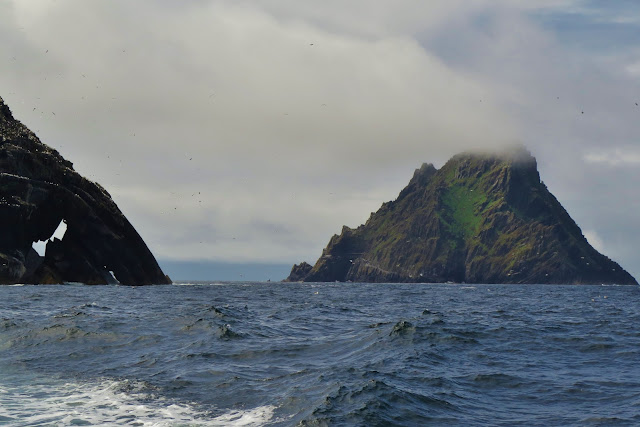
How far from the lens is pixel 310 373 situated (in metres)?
21.1

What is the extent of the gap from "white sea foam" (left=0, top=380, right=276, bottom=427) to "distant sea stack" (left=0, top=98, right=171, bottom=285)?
226ft

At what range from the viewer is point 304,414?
15773 mm

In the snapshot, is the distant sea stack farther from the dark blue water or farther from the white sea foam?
the white sea foam

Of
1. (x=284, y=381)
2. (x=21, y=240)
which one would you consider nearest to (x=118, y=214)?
(x=21, y=240)

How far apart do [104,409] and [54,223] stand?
84189 mm

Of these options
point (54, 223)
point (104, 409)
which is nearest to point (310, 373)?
point (104, 409)

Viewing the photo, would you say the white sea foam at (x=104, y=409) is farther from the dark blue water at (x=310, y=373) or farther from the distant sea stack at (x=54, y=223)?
the distant sea stack at (x=54, y=223)

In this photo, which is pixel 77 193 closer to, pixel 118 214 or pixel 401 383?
pixel 118 214

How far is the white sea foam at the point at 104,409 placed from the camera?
15.6 meters

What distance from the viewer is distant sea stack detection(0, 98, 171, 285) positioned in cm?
8288

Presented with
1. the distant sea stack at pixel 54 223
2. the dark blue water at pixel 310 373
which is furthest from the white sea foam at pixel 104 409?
the distant sea stack at pixel 54 223

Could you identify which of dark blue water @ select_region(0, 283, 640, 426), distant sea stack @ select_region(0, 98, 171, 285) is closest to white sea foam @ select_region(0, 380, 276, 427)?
dark blue water @ select_region(0, 283, 640, 426)

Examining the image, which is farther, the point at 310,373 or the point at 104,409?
the point at 310,373

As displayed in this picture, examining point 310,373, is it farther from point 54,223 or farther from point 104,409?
point 54,223
